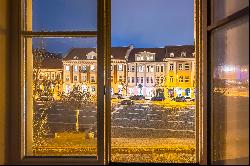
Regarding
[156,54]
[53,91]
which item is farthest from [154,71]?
[53,91]

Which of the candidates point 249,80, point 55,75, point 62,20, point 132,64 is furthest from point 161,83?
point 249,80

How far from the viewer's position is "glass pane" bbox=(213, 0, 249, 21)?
262 centimetres

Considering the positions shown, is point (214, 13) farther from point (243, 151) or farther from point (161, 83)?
point (161, 83)

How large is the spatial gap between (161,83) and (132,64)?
7.35 ft

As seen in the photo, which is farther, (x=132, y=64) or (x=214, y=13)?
Answer: (x=132, y=64)

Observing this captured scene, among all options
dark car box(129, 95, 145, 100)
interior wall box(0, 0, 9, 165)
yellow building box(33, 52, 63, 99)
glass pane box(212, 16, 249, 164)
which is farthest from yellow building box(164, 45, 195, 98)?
glass pane box(212, 16, 249, 164)

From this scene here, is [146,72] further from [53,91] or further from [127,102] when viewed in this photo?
[53,91]

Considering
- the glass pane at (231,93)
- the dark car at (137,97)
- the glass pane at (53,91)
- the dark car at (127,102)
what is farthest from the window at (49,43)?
the dark car at (137,97)

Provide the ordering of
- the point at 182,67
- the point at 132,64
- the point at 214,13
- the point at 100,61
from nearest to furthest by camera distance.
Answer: the point at 214,13, the point at 100,61, the point at 182,67, the point at 132,64

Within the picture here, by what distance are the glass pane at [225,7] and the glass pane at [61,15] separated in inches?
41.7

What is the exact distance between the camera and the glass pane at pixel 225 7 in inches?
103

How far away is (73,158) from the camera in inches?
135
